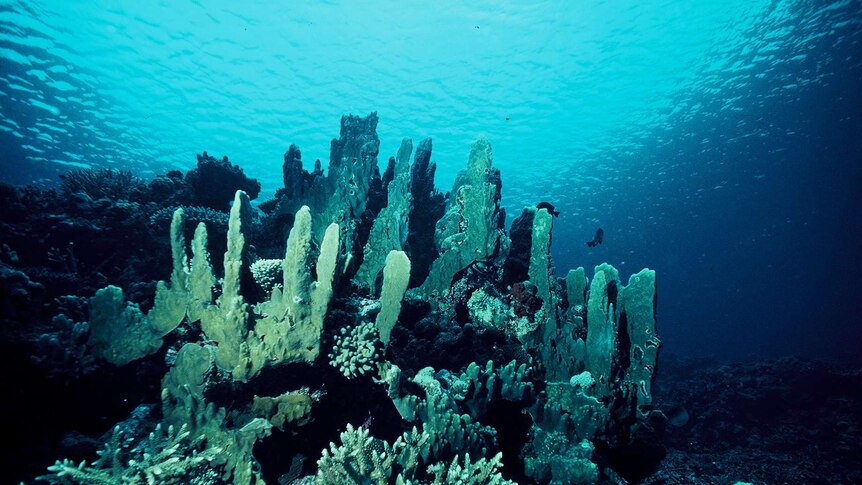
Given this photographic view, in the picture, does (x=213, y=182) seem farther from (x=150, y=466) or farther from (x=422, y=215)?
(x=150, y=466)

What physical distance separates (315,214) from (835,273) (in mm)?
Answer: 122965

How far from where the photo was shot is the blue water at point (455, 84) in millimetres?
15227

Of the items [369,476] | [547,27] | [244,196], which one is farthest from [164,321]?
[547,27]

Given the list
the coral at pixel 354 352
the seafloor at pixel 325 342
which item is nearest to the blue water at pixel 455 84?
the seafloor at pixel 325 342

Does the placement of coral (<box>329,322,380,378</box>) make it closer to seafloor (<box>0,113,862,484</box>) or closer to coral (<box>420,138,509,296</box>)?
seafloor (<box>0,113,862,484</box>)

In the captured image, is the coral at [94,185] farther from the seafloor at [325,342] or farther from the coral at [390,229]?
the coral at [390,229]

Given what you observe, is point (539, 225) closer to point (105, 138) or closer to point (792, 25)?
point (792, 25)

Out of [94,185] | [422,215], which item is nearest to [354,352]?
[422,215]

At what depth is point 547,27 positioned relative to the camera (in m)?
16.1

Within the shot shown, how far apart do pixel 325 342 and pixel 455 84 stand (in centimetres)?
1926

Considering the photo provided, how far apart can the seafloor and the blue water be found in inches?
453

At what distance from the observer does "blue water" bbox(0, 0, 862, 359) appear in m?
15.2

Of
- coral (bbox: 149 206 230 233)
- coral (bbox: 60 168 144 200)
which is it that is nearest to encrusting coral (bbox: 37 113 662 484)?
coral (bbox: 149 206 230 233)

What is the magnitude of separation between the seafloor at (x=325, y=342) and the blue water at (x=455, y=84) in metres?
11.5
